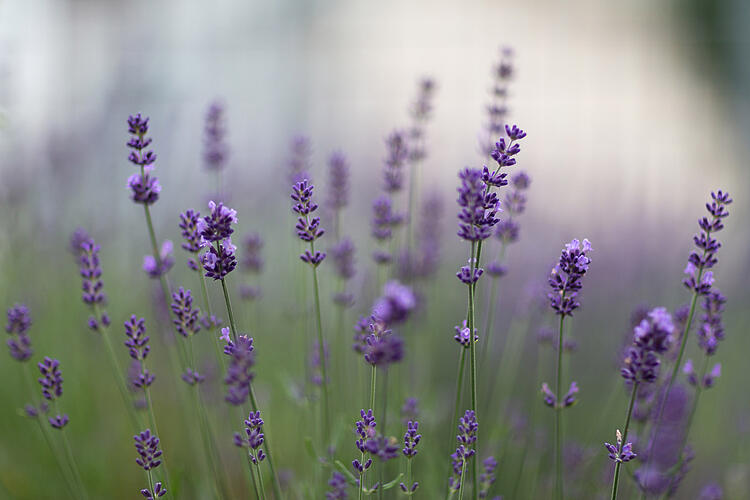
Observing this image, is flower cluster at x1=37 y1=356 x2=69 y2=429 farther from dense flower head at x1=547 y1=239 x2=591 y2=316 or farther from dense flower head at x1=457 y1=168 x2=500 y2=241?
dense flower head at x1=547 y1=239 x2=591 y2=316

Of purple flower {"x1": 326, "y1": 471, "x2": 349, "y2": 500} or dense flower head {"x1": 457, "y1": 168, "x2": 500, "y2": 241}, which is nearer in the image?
dense flower head {"x1": 457, "y1": 168, "x2": 500, "y2": 241}

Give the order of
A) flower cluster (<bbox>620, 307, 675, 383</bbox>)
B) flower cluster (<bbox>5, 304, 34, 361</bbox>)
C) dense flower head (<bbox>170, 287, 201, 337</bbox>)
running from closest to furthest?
flower cluster (<bbox>620, 307, 675, 383</bbox>) < dense flower head (<bbox>170, 287, 201, 337</bbox>) < flower cluster (<bbox>5, 304, 34, 361</bbox>)

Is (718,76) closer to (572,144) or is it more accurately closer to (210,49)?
(572,144)

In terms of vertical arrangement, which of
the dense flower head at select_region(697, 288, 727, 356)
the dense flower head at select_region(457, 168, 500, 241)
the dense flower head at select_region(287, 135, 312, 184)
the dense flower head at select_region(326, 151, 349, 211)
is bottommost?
the dense flower head at select_region(697, 288, 727, 356)

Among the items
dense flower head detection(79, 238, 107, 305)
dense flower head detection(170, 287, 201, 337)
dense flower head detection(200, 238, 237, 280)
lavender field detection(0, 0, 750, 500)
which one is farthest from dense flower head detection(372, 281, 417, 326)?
dense flower head detection(79, 238, 107, 305)

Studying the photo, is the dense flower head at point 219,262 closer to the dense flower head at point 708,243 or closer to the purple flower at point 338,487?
the purple flower at point 338,487

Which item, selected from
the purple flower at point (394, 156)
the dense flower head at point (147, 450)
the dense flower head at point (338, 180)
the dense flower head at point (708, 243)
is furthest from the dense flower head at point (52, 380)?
the dense flower head at point (708, 243)

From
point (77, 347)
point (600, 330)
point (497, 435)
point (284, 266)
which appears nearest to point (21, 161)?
→ point (77, 347)
